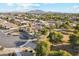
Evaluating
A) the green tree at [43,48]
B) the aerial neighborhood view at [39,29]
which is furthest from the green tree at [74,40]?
the green tree at [43,48]

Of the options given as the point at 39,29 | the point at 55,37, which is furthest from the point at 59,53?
the point at 39,29

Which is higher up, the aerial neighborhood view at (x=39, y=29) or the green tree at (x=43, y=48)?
the aerial neighborhood view at (x=39, y=29)

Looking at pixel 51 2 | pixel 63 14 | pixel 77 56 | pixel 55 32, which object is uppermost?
pixel 51 2

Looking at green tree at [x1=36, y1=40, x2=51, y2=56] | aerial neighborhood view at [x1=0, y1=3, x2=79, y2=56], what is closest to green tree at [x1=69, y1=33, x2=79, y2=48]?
aerial neighborhood view at [x1=0, y1=3, x2=79, y2=56]

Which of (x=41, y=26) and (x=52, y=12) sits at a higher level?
(x=52, y=12)

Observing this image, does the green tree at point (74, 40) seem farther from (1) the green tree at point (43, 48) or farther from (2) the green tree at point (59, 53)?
(1) the green tree at point (43, 48)

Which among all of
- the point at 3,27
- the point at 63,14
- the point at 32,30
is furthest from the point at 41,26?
the point at 3,27

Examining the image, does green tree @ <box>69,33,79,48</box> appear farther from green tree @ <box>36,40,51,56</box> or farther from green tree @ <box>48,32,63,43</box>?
green tree @ <box>36,40,51,56</box>

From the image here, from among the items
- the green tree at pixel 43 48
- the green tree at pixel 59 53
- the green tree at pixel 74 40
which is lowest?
the green tree at pixel 59 53

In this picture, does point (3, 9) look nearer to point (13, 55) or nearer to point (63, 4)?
point (13, 55)
